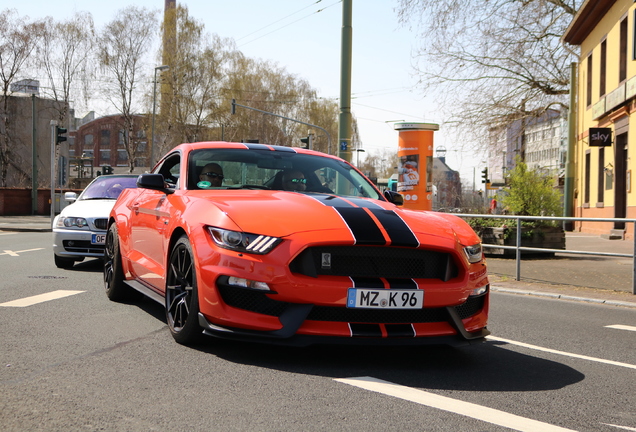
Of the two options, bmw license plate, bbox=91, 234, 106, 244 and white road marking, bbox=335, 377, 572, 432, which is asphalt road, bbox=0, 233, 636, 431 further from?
bmw license plate, bbox=91, 234, 106, 244

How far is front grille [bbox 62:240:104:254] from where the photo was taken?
10.8 meters

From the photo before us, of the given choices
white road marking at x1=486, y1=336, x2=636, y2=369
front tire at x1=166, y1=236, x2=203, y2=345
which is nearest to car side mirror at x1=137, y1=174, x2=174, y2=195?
front tire at x1=166, y1=236, x2=203, y2=345

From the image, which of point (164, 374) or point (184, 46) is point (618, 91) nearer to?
point (164, 374)

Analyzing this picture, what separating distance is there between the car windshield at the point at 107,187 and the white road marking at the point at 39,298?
412 centimetres

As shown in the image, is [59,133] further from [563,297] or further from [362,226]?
[362,226]

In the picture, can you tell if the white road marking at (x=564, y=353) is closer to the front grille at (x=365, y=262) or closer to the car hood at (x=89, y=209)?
the front grille at (x=365, y=262)

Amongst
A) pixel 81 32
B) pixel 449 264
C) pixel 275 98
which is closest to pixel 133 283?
pixel 449 264

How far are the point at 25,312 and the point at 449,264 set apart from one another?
403cm

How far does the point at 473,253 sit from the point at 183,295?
2.04 m

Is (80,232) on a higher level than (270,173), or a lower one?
lower

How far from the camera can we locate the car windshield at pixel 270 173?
6082mm

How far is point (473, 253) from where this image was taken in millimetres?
5082

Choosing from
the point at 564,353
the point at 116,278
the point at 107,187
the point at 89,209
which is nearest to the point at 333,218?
the point at 564,353

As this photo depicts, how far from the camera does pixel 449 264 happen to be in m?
4.83
